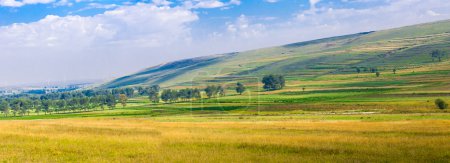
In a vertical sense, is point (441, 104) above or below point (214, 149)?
below

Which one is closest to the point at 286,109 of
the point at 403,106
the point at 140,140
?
the point at 403,106

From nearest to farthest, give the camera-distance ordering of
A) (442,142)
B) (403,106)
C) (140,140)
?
(442,142) → (140,140) → (403,106)

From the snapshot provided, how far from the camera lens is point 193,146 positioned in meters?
28.3

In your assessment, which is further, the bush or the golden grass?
the bush

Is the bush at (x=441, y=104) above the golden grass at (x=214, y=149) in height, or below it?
below

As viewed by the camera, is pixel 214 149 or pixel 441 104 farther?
pixel 441 104

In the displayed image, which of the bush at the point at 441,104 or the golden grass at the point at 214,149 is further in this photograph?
the bush at the point at 441,104

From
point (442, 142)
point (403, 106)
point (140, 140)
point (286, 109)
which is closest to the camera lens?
point (442, 142)

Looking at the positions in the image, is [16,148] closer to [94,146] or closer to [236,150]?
[94,146]

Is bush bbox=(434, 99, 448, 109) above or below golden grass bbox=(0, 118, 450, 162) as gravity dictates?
below

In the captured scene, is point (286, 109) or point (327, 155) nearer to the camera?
point (327, 155)

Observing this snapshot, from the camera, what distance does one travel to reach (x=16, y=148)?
87.7 ft

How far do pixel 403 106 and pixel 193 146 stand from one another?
87.1 m

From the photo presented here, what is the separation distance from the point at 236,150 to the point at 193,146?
3.45 m
